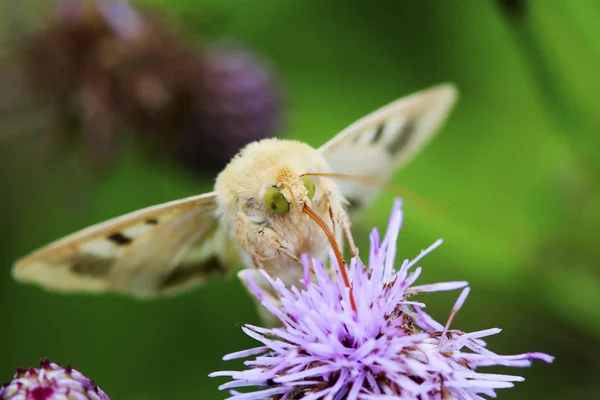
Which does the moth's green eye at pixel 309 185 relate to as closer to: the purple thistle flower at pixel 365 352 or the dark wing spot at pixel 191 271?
the purple thistle flower at pixel 365 352

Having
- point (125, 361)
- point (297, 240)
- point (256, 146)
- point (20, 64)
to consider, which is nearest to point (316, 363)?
point (297, 240)

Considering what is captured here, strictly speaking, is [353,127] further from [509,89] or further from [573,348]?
[509,89]

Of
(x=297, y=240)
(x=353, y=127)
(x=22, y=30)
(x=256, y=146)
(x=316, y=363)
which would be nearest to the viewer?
(x=316, y=363)

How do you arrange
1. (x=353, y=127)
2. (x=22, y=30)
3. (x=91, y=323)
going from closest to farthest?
(x=353, y=127)
(x=22, y=30)
(x=91, y=323)

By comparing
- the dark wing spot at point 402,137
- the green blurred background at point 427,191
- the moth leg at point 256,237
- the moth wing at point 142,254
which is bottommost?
the moth leg at point 256,237

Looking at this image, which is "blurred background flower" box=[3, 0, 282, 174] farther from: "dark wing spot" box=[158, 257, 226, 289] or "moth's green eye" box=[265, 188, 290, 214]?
"moth's green eye" box=[265, 188, 290, 214]

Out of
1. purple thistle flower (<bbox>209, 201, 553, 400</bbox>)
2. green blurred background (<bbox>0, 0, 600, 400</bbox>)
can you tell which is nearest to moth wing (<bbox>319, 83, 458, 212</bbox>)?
purple thistle flower (<bbox>209, 201, 553, 400</bbox>)

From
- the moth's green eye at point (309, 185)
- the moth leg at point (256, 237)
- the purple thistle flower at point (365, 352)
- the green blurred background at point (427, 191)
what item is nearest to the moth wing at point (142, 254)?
the moth leg at point (256, 237)
